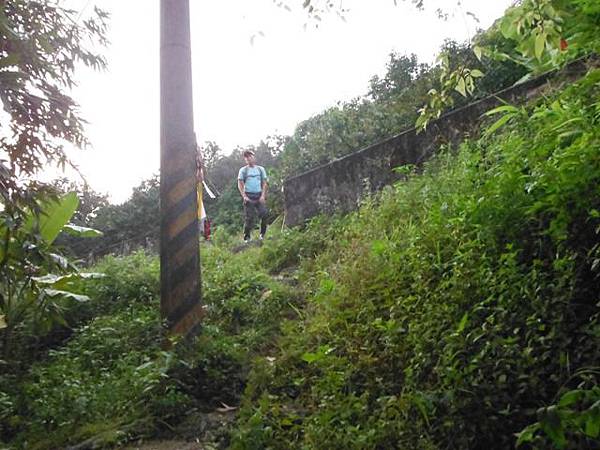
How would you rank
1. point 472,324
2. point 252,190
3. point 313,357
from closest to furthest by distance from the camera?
point 472,324 → point 313,357 → point 252,190

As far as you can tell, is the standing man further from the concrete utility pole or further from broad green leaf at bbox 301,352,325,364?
broad green leaf at bbox 301,352,325,364

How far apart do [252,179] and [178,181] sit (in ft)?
16.7

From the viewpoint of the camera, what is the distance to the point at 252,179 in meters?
10.3

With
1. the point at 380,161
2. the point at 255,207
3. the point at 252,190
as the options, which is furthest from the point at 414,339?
the point at 255,207

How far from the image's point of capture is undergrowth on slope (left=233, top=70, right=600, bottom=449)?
2697 mm

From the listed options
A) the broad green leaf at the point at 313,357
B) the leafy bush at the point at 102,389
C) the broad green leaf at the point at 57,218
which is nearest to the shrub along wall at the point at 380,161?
the broad green leaf at the point at 313,357

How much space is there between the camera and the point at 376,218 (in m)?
5.99

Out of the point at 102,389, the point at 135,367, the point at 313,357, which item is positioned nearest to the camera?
the point at 313,357

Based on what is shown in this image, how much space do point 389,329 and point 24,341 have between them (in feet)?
13.2

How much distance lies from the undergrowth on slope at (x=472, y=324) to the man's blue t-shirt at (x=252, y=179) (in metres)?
5.53

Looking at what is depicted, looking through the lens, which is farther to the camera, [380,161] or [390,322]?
[380,161]

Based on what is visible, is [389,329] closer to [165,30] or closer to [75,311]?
[165,30]

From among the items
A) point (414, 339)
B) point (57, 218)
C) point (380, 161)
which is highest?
point (57, 218)

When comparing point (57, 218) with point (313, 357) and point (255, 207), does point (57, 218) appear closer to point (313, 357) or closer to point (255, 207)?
point (313, 357)
